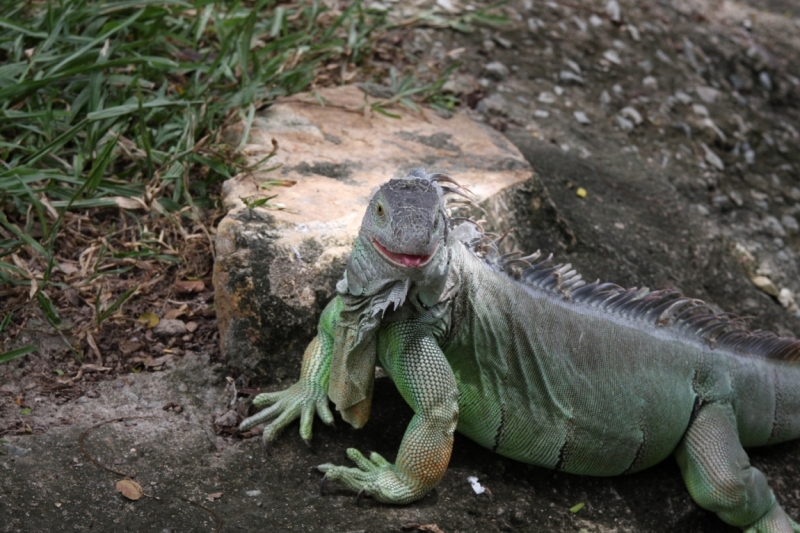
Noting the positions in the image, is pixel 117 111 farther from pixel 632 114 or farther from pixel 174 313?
pixel 632 114

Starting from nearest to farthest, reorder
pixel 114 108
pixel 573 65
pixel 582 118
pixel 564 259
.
→ pixel 114 108 → pixel 564 259 → pixel 582 118 → pixel 573 65

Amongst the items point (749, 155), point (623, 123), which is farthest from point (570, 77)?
point (749, 155)

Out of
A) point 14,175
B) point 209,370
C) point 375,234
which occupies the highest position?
point 375,234

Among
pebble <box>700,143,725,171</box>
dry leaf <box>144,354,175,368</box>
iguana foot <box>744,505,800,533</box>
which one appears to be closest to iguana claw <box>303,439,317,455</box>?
dry leaf <box>144,354,175,368</box>

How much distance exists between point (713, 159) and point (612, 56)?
1.34 m

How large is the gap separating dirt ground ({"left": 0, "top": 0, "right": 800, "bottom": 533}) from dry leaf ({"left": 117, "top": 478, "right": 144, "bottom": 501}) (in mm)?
26

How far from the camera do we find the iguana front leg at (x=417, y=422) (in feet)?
11.1

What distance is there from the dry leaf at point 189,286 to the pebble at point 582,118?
11.9ft

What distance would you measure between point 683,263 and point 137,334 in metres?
3.58

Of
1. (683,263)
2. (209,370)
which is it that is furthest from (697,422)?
(209,370)

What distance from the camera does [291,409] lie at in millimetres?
3717

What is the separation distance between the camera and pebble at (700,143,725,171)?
7047 mm

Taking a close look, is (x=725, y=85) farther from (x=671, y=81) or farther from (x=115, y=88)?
(x=115, y=88)

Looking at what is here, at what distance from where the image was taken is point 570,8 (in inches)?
309
